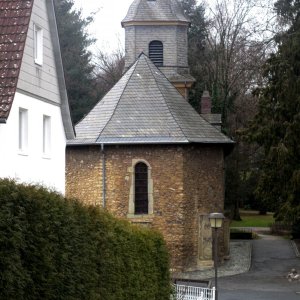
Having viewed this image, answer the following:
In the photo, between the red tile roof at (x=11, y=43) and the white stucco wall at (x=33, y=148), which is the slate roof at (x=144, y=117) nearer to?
the white stucco wall at (x=33, y=148)

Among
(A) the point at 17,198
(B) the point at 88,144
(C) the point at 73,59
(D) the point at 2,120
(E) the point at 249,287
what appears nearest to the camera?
(A) the point at 17,198

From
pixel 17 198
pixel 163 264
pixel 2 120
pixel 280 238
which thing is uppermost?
pixel 2 120

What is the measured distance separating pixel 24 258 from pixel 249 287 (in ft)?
81.8

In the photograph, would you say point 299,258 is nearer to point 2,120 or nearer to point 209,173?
point 209,173

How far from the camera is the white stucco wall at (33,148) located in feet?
62.5

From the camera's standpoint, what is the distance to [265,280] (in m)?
35.9

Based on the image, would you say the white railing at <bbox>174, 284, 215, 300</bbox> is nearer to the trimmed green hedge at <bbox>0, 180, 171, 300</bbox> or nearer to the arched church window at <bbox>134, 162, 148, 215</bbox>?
the trimmed green hedge at <bbox>0, 180, 171, 300</bbox>

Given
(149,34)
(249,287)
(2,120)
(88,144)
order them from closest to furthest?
(2,120), (249,287), (88,144), (149,34)

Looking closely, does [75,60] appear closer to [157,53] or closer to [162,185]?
[157,53]

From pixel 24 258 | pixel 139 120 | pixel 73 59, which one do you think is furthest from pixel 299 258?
pixel 24 258

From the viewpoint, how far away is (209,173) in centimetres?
3797

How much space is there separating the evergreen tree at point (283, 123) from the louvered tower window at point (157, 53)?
5447 millimetres

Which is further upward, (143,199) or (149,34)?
(149,34)

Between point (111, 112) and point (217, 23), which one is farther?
point (217, 23)
